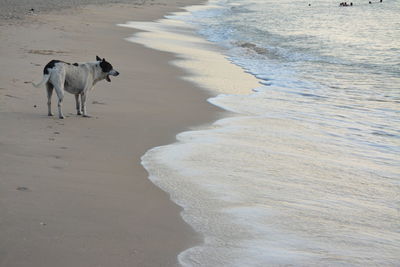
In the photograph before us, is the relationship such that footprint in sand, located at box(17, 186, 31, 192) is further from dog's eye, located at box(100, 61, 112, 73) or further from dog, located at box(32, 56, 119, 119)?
dog's eye, located at box(100, 61, 112, 73)

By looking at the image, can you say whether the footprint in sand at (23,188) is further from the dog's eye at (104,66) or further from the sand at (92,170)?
the dog's eye at (104,66)

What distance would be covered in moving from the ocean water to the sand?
1.01 feet

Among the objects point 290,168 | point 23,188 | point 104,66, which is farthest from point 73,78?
point 23,188

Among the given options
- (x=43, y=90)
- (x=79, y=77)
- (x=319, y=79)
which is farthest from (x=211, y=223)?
(x=319, y=79)

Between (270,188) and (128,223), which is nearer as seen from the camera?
(128,223)

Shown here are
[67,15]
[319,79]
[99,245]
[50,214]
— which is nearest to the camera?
[99,245]

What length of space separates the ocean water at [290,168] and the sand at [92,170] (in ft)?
1.01

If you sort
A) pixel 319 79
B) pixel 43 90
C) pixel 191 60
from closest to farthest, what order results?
pixel 43 90 < pixel 319 79 < pixel 191 60

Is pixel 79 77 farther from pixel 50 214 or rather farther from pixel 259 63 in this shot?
pixel 259 63

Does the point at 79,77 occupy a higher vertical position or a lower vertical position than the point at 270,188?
higher

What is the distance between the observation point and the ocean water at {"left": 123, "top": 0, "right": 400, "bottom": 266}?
4852 mm

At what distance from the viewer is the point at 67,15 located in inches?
1104

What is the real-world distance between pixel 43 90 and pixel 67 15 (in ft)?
59.9

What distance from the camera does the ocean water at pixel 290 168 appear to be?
4852 mm
